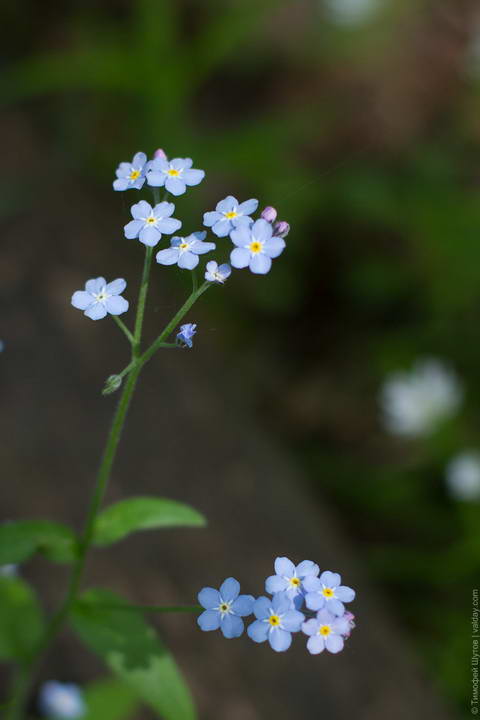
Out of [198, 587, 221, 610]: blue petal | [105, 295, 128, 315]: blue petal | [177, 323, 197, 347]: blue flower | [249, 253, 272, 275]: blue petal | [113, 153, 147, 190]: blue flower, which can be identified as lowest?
[198, 587, 221, 610]: blue petal

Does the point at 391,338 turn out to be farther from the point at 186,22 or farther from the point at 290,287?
the point at 186,22

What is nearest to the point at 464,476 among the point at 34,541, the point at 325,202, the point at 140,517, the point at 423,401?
the point at 423,401

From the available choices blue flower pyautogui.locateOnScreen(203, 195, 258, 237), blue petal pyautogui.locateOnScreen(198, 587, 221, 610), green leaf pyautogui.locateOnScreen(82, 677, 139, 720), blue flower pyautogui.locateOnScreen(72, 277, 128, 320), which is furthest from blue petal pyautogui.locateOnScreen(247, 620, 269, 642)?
green leaf pyautogui.locateOnScreen(82, 677, 139, 720)

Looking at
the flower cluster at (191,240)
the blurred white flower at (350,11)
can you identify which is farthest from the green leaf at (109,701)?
the blurred white flower at (350,11)

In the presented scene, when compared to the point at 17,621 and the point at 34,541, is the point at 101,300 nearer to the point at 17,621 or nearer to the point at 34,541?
the point at 34,541

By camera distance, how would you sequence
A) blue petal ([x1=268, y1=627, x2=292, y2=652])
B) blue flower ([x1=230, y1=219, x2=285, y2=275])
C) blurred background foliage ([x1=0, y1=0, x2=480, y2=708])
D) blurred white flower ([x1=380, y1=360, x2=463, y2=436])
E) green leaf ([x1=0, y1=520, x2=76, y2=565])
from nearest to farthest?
blue petal ([x1=268, y1=627, x2=292, y2=652])
blue flower ([x1=230, y1=219, x2=285, y2=275])
green leaf ([x1=0, y1=520, x2=76, y2=565])
blurred background foliage ([x1=0, y1=0, x2=480, y2=708])
blurred white flower ([x1=380, y1=360, x2=463, y2=436])

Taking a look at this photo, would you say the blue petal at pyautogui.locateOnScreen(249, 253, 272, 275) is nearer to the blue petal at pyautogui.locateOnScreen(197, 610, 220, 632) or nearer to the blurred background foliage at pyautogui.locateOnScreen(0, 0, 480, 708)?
the blue petal at pyautogui.locateOnScreen(197, 610, 220, 632)

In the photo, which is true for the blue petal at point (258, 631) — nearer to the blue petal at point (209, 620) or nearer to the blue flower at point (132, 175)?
the blue petal at point (209, 620)

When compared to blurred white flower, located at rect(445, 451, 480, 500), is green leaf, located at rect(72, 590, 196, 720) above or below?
below
